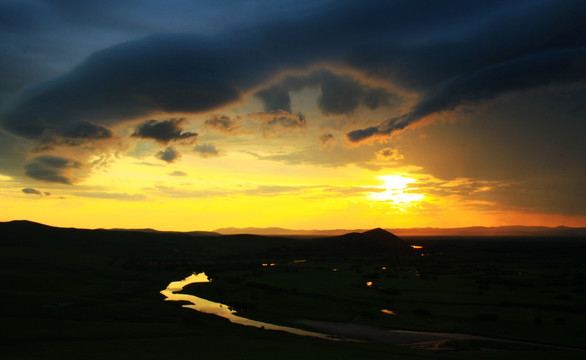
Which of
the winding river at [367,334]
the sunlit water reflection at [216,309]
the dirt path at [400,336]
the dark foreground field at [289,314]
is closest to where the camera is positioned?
the dark foreground field at [289,314]

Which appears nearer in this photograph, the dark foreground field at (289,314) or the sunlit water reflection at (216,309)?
the dark foreground field at (289,314)

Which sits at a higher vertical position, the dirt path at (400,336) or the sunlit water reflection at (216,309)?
the sunlit water reflection at (216,309)

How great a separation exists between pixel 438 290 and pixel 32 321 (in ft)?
209

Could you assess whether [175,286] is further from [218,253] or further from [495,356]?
[218,253]

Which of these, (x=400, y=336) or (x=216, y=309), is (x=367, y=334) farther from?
(x=216, y=309)

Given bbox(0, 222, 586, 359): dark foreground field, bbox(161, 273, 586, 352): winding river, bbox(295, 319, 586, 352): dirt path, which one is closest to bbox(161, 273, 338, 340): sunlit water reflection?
bbox(161, 273, 586, 352): winding river

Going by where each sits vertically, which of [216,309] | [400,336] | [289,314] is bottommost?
[400,336]

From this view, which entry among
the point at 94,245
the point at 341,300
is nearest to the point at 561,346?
the point at 341,300

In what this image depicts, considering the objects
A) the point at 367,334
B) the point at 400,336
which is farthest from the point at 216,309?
the point at 400,336

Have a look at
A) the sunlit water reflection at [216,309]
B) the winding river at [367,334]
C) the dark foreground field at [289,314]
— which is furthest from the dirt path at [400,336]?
the sunlit water reflection at [216,309]

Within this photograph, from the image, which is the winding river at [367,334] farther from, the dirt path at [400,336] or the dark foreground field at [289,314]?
the dark foreground field at [289,314]

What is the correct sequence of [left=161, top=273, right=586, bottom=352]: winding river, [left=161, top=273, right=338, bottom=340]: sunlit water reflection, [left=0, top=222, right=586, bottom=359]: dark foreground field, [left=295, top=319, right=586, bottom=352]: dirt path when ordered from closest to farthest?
[left=0, top=222, right=586, bottom=359]: dark foreground field < [left=295, top=319, right=586, bottom=352]: dirt path < [left=161, top=273, right=586, bottom=352]: winding river < [left=161, top=273, right=338, bottom=340]: sunlit water reflection

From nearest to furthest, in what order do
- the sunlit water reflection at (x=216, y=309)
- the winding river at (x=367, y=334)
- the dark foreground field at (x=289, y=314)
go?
the dark foreground field at (x=289, y=314) < the winding river at (x=367, y=334) < the sunlit water reflection at (x=216, y=309)

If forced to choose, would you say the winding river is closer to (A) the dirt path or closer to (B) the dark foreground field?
(A) the dirt path
